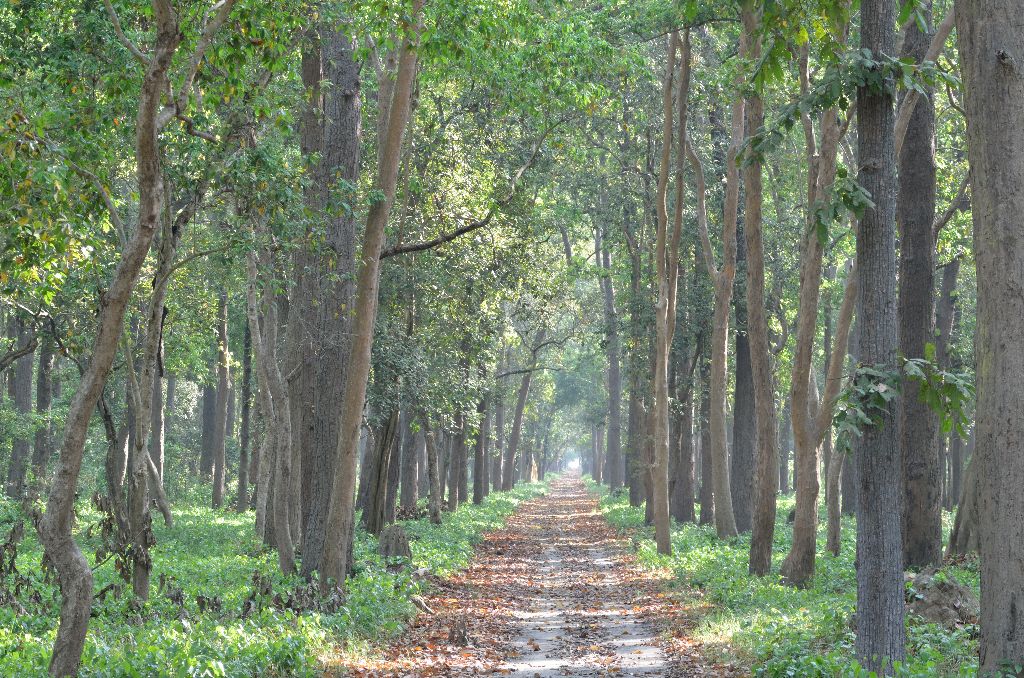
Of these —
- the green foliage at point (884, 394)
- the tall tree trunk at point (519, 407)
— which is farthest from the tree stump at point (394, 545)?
the tall tree trunk at point (519, 407)

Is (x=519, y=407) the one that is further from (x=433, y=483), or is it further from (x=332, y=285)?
(x=332, y=285)

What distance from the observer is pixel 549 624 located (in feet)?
44.6

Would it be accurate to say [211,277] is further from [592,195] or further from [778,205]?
[778,205]

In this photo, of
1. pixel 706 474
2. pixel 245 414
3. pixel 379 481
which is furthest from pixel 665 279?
pixel 245 414

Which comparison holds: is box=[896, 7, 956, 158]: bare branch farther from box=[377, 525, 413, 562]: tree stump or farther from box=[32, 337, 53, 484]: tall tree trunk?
box=[32, 337, 53, 484]: tall tree trunk

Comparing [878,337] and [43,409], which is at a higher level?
[878,337]

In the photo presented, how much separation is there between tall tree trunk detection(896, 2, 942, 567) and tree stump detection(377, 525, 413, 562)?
828 cm

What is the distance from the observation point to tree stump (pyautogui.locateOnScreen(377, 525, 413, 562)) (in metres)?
17.1

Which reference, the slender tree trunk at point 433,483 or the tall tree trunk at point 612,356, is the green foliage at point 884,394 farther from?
the tall tree trunk at point 612,356

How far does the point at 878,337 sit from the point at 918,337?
723 cm

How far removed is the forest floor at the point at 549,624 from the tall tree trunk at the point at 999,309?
150 inches

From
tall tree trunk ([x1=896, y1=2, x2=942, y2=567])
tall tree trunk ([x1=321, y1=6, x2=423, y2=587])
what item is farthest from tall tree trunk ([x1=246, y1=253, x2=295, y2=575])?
tall tree trunk ([x1=896, y1=2, x2=942, y2=567])

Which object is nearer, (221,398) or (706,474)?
(221,398)

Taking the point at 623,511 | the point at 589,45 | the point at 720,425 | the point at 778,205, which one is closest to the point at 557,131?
the point at 589,45
